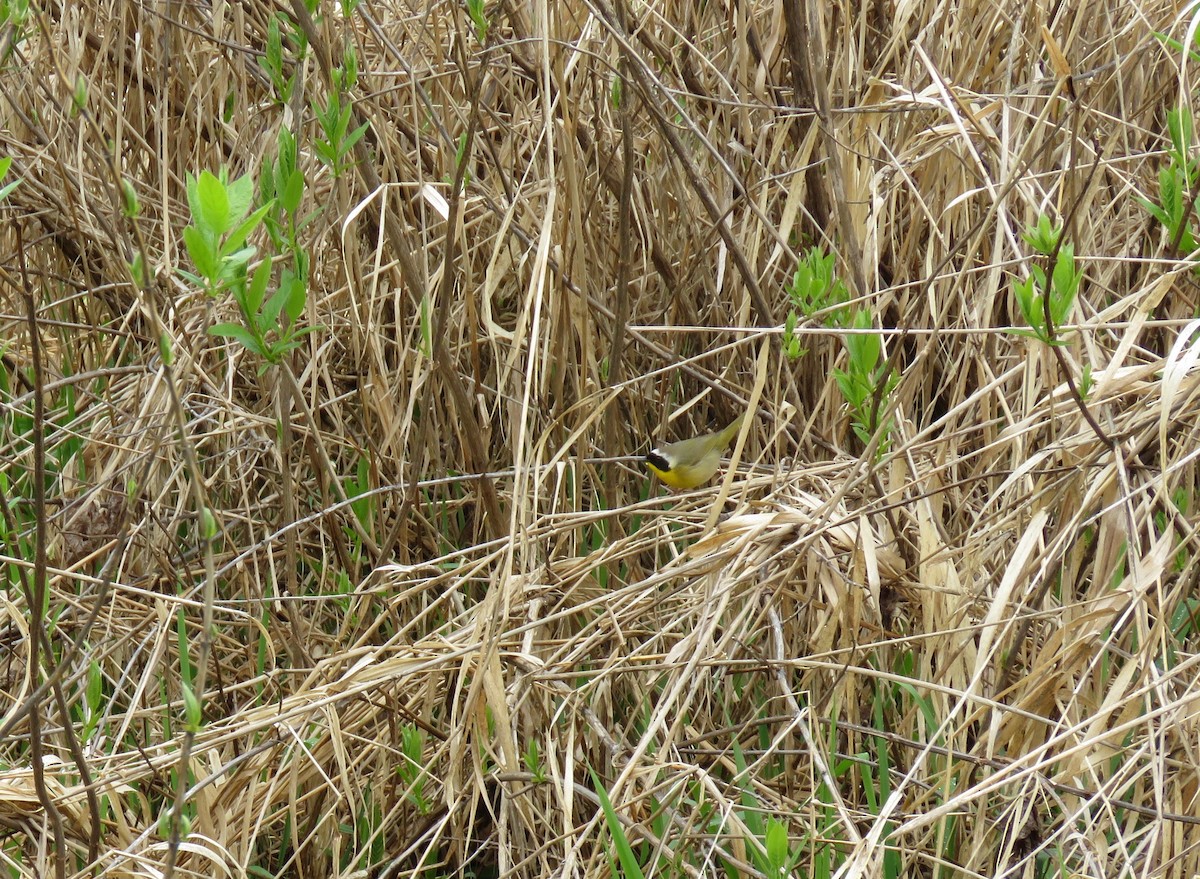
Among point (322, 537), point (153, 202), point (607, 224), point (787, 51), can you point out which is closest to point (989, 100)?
point (787, 51)

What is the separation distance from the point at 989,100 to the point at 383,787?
2119 millimetres

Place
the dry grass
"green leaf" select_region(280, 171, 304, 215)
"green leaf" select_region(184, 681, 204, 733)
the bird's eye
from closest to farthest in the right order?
"green leaf" select_region(184, 681, 204, 733) → "green leaf" select_region(280, 171, 304, 215) → the dry grass → the bird's eye

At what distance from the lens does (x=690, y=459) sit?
3.37 meters

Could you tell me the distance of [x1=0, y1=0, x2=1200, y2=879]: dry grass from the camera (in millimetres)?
2354

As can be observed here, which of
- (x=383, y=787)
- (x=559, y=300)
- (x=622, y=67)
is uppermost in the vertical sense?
(x=622, y=67)

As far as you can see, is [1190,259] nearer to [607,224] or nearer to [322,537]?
[607,224]

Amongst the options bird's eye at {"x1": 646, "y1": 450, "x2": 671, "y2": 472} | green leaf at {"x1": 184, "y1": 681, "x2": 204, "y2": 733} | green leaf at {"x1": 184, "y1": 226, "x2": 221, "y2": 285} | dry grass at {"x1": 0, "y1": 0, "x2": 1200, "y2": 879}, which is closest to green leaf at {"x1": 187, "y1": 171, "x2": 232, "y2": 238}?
green leaf at {"x1": 184, "y1": 226, "x2": 221, "y2": 285}

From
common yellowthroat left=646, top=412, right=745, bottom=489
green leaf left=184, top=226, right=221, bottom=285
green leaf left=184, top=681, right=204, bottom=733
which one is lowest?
common yellowthroat left=646, top=412, right=745, bottom=489

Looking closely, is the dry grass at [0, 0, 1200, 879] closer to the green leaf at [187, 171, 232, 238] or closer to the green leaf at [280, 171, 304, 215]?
the green leaf at [280, 171, 304, 215]

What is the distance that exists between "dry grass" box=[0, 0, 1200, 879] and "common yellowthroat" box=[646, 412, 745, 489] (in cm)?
8

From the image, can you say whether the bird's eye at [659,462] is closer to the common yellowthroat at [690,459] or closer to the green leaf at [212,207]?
the common yellowthroat at [690,459]

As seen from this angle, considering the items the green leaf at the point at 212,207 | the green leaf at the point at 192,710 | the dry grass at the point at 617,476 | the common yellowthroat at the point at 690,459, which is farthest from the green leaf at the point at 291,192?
the common yellowthroat at the point at 690,459

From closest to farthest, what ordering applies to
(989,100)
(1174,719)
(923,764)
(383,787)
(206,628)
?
(206,628) < (1174,719) < (923,764) < (383,787) < (989,100)

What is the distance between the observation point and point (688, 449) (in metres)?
3.38
